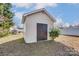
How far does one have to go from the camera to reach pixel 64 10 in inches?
111

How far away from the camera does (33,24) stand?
288 cm

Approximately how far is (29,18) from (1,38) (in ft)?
1.97

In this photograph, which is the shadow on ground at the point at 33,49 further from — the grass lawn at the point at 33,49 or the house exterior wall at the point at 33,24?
the house exterior wall at the point at 33,24

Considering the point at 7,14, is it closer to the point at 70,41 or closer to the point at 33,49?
the point at 33,49

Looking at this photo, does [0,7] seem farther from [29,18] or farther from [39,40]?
[39,40]

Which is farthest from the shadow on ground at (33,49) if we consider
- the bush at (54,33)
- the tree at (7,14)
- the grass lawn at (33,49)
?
the tree at (7,14)

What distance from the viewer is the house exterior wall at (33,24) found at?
2840mm

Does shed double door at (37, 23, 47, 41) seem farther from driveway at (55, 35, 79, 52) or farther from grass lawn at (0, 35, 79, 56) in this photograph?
driveway at (55, 35, 79, 52)

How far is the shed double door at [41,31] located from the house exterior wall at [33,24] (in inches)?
2.3

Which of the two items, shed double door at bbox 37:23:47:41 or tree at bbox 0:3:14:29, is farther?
shed double door at bbox 37:23:47:41

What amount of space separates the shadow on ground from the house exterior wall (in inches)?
4.8

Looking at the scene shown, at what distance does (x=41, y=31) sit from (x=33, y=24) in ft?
0.68

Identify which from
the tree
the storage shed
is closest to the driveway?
the storage shed

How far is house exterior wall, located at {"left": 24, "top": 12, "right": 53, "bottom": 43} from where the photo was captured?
2840 mm
